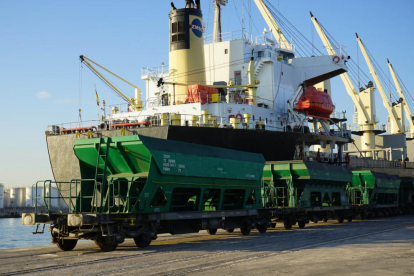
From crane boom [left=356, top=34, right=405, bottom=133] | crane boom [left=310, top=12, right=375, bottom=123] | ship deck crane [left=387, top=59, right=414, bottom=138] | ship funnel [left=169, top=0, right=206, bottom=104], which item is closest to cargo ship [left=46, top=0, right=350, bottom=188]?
ship funnel [left=169, top=0, right=206, bottom=104]

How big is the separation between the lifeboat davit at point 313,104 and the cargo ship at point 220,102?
0.39ft

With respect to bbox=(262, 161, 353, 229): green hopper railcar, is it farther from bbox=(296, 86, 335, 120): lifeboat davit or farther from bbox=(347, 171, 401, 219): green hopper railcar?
bbox=(296, 86, 335, 120): lifeboat davit

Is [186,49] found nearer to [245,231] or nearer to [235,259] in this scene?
[245,231]

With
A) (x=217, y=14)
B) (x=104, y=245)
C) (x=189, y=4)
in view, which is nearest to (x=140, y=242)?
(x=104, y=245)

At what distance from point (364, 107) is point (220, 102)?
53.1m

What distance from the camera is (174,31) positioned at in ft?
121

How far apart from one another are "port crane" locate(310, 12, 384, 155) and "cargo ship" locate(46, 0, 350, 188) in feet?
119

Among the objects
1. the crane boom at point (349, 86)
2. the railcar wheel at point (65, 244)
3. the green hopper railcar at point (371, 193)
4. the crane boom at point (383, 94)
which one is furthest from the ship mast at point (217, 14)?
the crane boom at point (383, 94)

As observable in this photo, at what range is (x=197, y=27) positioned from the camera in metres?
36.6

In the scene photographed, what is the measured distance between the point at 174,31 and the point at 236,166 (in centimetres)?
2012

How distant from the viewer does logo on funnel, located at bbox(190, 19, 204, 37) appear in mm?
36400

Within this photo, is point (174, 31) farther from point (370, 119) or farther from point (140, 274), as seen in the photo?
point (370, 119)

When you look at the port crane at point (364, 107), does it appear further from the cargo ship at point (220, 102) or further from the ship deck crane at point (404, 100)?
the cargo ship at point (220, 102)

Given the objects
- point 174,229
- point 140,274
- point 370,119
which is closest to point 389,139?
point 370,119
